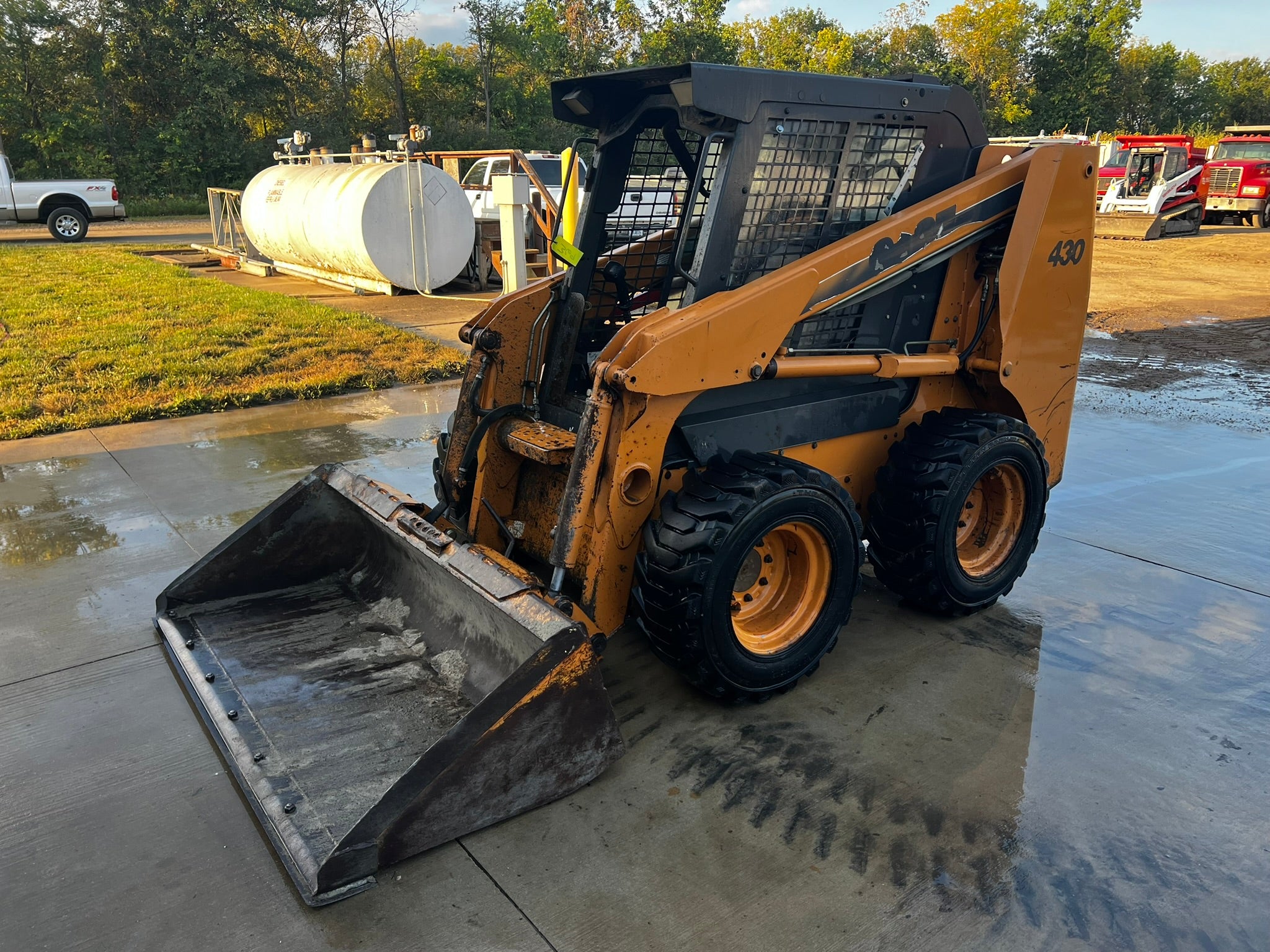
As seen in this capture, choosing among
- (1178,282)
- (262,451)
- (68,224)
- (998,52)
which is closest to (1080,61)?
(998,52)

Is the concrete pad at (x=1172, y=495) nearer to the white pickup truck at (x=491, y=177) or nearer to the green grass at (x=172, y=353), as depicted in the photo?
the green grass at (x=172, y=353)

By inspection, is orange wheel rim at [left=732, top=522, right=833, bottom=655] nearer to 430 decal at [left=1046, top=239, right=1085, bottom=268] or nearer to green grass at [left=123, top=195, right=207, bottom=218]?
430 decal at [left=1046, top=239, right=1085, bottom=268]

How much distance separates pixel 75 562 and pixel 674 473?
3.17 metres

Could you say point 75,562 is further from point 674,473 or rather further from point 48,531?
point 674,473

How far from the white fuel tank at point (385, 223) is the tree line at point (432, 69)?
2258 centimetres

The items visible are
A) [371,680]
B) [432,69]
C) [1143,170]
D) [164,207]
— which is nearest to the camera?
[371,680]

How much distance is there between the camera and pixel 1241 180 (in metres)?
25.5

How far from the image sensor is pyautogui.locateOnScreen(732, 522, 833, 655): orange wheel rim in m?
3.56

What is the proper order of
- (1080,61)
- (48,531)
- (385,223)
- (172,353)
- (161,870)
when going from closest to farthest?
(161,870), (48,531), (172,353), (385,223), (1080,61)

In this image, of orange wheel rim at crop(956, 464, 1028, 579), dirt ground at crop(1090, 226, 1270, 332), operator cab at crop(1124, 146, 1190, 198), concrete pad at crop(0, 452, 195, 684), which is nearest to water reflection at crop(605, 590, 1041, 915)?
orange wheel rim at crop(956, 464, 1028, 579)

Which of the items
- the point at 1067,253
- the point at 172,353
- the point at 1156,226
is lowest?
the point at 172,353

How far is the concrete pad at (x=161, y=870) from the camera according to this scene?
245 cm

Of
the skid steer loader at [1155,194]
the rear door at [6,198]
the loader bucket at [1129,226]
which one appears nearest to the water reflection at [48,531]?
the rear door at [6,198]

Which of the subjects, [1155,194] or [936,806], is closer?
[936,806]
